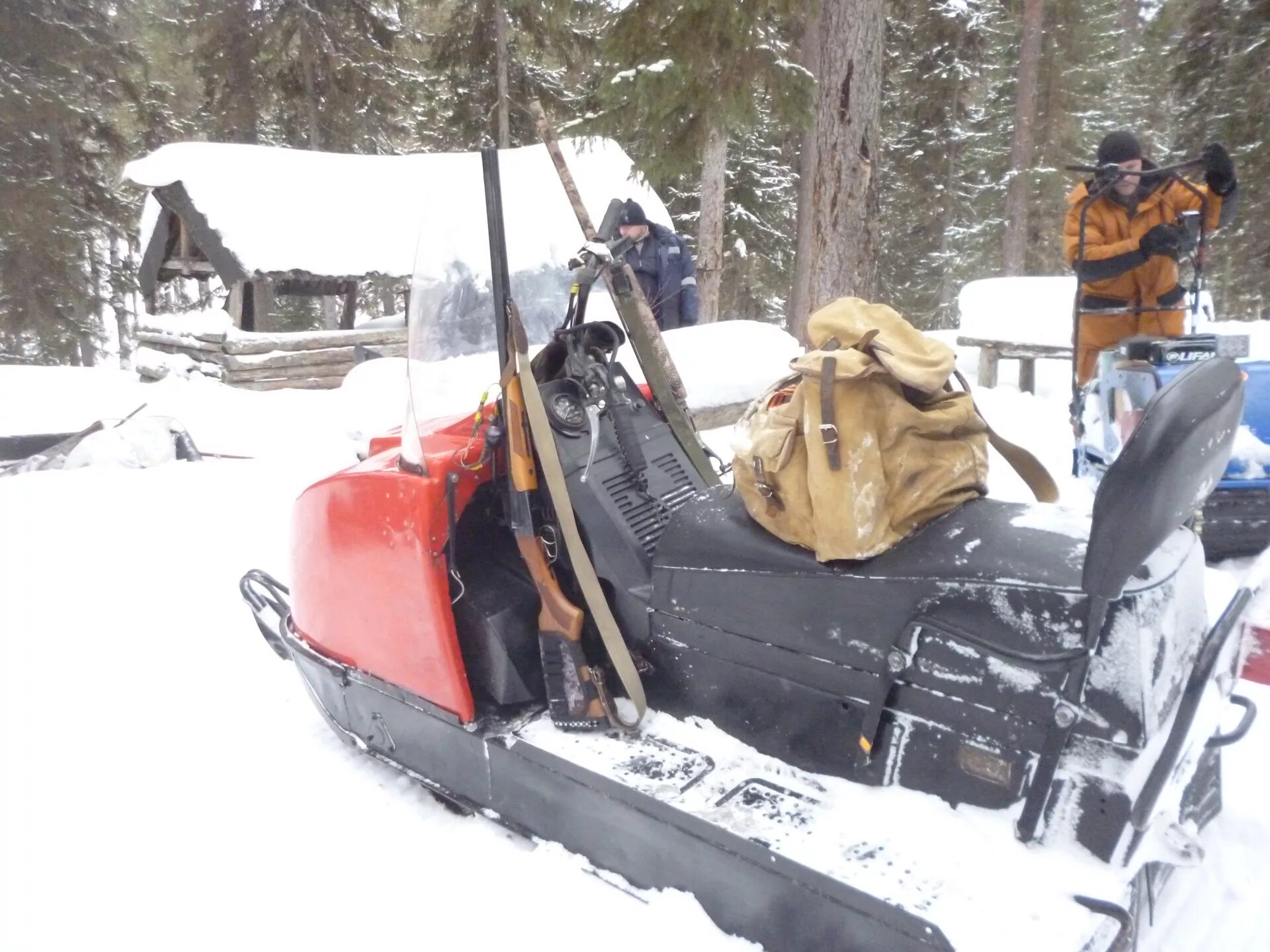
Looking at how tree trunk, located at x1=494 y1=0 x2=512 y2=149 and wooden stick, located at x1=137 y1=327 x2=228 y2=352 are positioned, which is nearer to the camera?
wooden stick, located at x1=137 y1=327 x2=228 y2=352

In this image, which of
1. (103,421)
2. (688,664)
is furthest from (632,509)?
(103,421)

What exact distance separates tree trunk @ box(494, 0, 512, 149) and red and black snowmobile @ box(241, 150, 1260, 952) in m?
12.6

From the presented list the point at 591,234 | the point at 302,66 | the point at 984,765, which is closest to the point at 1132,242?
the point at 591,234

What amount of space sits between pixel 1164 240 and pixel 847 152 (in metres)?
2.57

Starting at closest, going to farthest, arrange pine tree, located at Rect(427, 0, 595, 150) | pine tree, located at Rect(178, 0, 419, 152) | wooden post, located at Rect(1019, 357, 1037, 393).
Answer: wooden post, located at Rect(1019, 357, 1037, 393) < pine tree, located at Rect(427, 0, 595, 150) < pine tree, located at Rect(178, 0, 419, 152)

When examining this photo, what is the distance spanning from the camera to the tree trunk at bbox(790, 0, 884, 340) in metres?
6.04

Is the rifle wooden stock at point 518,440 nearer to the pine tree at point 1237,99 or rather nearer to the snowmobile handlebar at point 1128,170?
the snowmobile handlebar at point 1128,170

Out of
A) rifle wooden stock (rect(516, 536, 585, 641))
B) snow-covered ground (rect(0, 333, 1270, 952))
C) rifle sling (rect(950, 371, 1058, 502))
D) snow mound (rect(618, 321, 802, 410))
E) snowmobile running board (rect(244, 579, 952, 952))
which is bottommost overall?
snow-covered ground (rect(0, 333, 1270, 952))

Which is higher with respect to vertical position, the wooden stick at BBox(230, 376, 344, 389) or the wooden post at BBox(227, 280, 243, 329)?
the wooden post at BBox(227, 280, 243, 329)

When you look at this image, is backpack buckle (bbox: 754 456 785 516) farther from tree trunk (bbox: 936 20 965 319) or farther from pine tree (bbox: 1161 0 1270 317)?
tree trunk (bbox: 936 20 965 319)

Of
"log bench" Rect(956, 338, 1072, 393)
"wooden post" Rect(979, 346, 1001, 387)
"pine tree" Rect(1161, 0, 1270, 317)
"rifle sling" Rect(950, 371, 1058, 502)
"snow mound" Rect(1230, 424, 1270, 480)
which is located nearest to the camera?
"rifle sling" Rect(950, 371, 1058, 502)

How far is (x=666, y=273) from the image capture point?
625cm

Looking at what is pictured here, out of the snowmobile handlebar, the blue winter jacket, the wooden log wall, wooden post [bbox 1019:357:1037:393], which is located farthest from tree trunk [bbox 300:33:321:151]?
the snowmobile handlebar

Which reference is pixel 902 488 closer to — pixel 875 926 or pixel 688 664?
pixel 688 664
